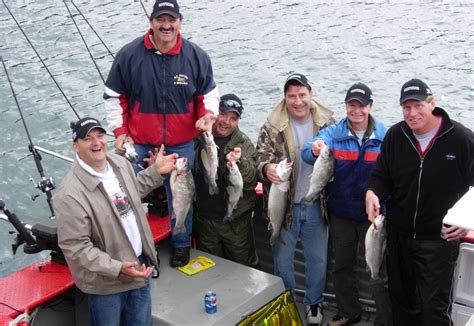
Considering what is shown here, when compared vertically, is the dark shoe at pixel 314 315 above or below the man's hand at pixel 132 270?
below

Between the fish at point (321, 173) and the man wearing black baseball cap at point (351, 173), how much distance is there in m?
0.07

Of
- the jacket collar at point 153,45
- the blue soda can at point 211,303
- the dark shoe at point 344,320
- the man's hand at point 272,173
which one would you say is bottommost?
the dark shoe at point 344,320

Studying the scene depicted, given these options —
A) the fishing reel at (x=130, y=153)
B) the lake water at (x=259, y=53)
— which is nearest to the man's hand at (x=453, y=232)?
the fishing reel at (x=130, y=153)

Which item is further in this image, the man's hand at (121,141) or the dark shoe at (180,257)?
the dark shoe at (180,257)

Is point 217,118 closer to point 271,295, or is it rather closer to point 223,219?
point 223,219

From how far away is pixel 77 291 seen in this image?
453 cm

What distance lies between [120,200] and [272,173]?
128cm

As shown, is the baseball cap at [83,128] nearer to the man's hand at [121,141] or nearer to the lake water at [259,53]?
the man's hand at [121,141]

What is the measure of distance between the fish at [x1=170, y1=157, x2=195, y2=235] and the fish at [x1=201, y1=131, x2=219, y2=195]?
0.14 metres

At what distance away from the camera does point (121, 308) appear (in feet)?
13.0

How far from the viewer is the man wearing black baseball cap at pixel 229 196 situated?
466cm

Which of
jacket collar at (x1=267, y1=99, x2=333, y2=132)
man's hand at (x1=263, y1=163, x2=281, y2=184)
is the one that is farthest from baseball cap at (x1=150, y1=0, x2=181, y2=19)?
man's hand at (x1=263, y1=163, x2=281, y2=184)

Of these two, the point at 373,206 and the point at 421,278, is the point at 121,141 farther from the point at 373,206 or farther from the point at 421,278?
the point at 421,278

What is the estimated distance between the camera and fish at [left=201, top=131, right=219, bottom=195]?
4.33 meters
